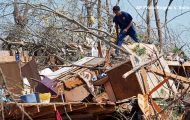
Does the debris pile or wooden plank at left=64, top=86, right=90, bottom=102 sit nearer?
the debris pile

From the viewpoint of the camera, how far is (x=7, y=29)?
10.9m

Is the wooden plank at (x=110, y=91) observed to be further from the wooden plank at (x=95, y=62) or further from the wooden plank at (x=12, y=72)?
the wooden plank at (x=12, y=72)

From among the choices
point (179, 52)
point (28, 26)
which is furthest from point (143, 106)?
point (28, 26)

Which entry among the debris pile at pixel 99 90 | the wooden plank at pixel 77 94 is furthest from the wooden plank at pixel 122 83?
the wooden plank at pixel 77 94

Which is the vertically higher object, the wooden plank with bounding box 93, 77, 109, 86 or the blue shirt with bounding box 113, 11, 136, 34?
the blue shirt with bounding box 113, 11, 136, 34

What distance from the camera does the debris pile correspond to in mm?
6672

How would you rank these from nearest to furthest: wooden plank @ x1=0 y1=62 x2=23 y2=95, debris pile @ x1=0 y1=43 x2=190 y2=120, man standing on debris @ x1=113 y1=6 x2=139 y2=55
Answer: debris pile @ x1=0 y1=43 x2=190 y2=120 → wooden plank @ x1=0 y1=62 x2=23 y2=95 → man standing on debris @ x1=113 y1=6 x2=139 y2=55

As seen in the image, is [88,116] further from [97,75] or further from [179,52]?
[179,52]

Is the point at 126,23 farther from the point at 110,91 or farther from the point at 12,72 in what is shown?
the point at 12,72

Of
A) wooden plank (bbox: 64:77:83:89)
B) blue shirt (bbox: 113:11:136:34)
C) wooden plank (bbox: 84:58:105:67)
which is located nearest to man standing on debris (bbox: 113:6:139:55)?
blue shirt (bbox: 113:11:136:34)

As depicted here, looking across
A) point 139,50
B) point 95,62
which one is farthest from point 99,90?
point 139,50

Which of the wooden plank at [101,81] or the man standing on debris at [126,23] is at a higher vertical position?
the man standing on debris at [126,23]

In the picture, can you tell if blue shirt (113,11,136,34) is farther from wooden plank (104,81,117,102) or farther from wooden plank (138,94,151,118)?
wooden plank (138,94,151,118)

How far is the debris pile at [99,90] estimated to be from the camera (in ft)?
21.9
